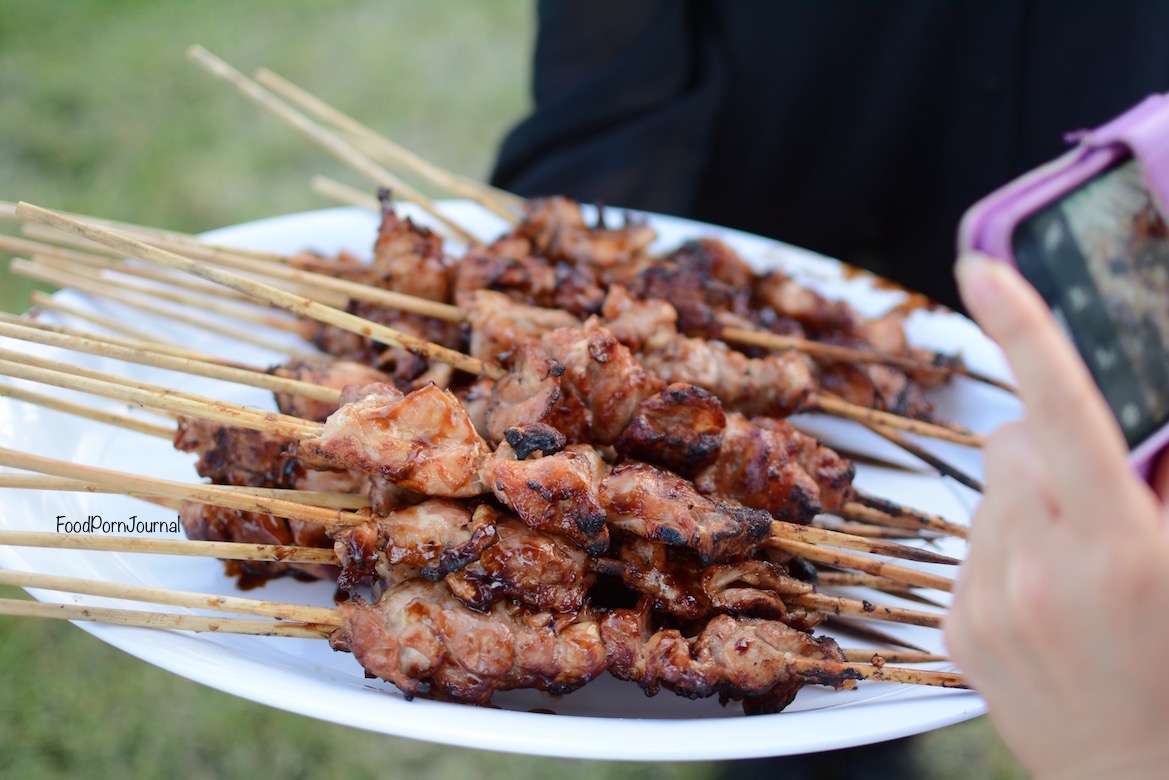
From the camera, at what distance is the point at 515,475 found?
78.2 inches

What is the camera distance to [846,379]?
9.99ft

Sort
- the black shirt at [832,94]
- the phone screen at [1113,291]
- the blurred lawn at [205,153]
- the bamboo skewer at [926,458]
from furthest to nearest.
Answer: the black shirt at [832,94], the blurred lawn at [205,153], the bamboo skewer at [926,458], the phone screen at [1113,291]

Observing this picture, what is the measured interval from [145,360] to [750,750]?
166 centimetres

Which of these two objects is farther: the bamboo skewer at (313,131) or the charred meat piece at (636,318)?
the bamboo skewer at (313,131)

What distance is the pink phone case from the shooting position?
1.47m

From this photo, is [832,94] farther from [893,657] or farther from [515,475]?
[515,475]

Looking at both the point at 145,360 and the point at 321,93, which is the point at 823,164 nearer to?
the point at 145,360

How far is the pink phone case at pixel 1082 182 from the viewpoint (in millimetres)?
1466

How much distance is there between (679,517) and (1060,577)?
955 mm

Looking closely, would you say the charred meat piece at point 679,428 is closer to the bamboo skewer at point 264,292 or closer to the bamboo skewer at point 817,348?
the bamboo skewer at point 264,292

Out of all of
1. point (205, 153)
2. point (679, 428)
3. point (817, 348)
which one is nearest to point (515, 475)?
point (679, 428)

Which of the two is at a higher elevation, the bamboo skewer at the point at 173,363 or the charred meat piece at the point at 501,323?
the charred meat piece at the point at 501,323

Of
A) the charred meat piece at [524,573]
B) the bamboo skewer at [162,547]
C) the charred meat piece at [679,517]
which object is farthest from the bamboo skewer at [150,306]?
the charred meat piece at [679,517]

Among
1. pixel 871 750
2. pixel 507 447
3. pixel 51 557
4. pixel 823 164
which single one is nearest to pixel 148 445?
pixel 51 557
